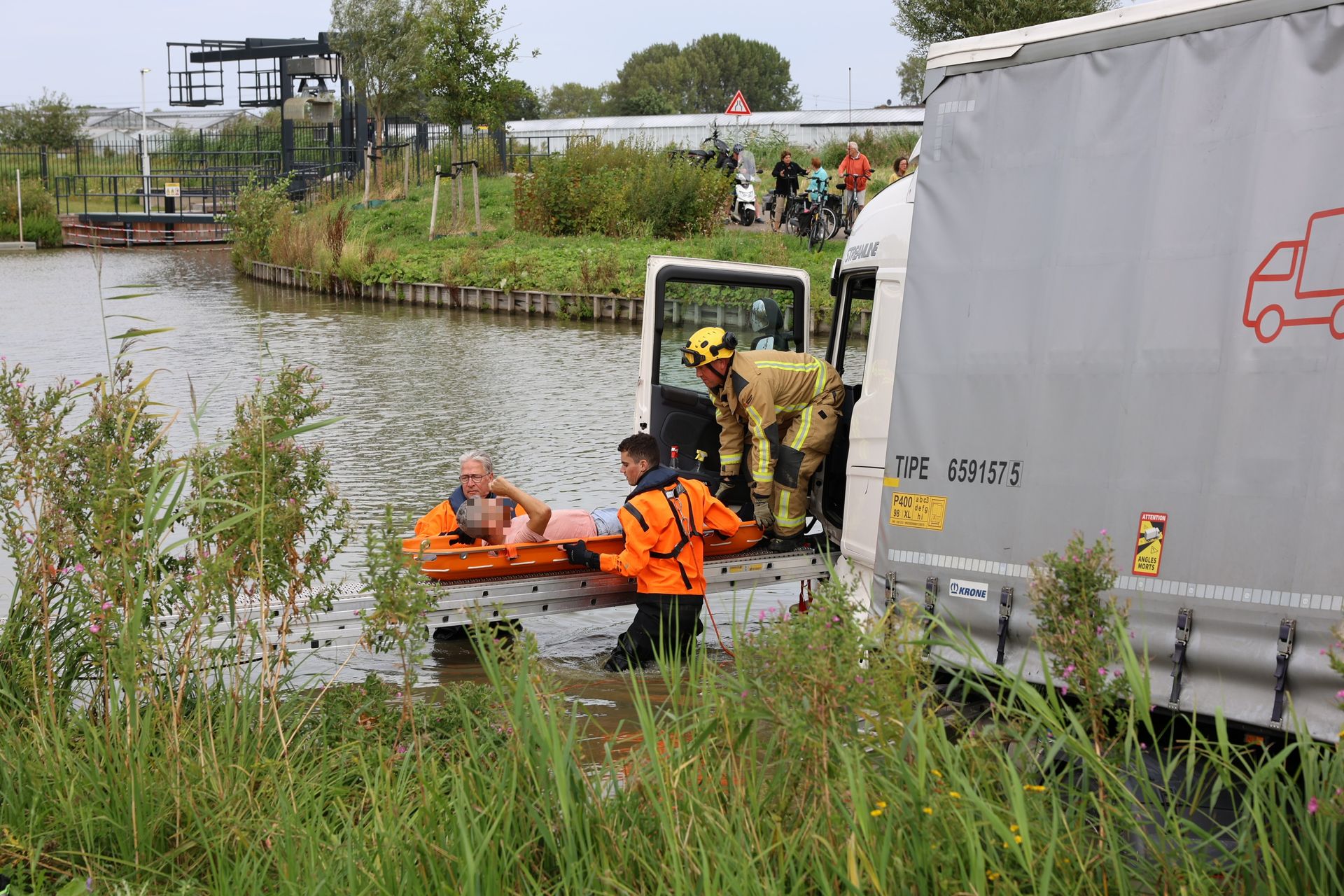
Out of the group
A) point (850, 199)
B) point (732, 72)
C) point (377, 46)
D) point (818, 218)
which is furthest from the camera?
point (732, 72)

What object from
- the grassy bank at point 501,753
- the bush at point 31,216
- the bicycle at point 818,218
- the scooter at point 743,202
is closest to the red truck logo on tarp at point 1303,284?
the grassy bank at point 501,753

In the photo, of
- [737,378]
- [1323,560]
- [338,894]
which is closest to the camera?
[338,894]

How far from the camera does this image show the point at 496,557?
6.76m

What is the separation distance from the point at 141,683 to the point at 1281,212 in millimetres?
4056

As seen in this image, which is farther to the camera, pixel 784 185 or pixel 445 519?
pixel 784 185

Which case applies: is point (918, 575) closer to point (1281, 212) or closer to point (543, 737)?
point (1281, 212)

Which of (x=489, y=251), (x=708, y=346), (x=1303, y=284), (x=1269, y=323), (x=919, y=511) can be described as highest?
(x=1303, y=284)

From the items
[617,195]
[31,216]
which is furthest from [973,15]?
[31,216]

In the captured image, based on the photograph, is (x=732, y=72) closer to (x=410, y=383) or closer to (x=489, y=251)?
(x=489, y=251)

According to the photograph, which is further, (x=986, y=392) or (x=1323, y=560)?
(x=986, y=392)

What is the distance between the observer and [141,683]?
4.30 m

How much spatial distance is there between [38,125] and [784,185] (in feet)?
159

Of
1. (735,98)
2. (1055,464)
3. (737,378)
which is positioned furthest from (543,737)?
(735,98)

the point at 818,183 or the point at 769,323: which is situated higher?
the point at 818,183
